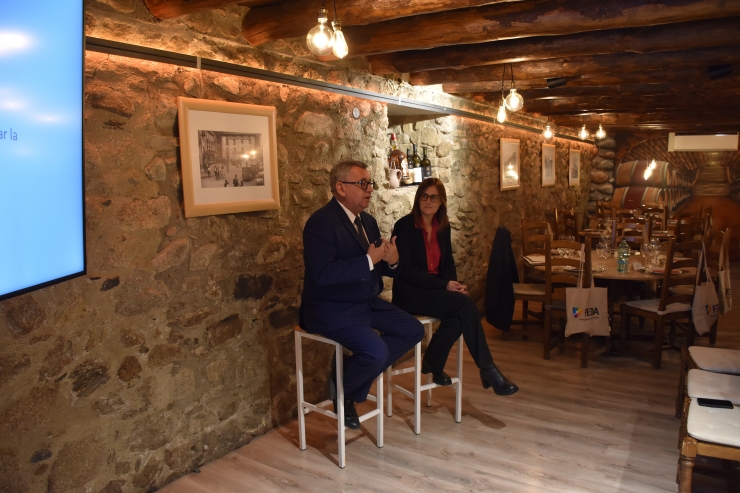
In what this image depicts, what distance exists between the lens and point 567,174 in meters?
9.48

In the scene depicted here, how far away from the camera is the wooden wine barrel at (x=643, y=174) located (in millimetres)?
10805

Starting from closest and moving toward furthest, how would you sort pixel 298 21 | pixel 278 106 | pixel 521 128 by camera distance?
pixel 298 21 → pixel 278 106 → pixel 521 128

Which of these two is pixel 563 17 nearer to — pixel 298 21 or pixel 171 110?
pixel 298 21

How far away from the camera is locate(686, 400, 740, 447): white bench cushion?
7.17 feet

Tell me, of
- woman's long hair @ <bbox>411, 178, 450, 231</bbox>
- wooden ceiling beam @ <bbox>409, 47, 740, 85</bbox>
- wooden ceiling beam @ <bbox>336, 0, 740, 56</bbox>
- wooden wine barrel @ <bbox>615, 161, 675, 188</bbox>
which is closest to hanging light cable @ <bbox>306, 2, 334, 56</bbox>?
wooden ceiling beam @ <bbox>336, 0, 740, 56</bbox>

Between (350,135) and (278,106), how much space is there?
0.74m

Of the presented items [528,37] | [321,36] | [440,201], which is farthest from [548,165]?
[321,36]

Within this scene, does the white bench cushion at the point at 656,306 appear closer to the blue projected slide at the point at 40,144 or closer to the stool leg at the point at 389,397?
the stool leg at the point at 389,397

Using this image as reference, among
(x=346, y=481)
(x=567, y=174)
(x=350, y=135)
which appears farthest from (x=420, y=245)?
(x=567, y=174)

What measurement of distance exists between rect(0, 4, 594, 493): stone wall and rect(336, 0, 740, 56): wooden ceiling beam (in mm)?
512

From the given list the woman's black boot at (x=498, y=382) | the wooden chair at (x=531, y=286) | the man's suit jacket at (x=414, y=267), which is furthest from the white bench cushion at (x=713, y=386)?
the wooden chair at (x=531, y=286)

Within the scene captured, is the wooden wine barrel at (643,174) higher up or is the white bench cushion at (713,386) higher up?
the wooden wine barrel at (643,174)

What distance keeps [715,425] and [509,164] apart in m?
4.89

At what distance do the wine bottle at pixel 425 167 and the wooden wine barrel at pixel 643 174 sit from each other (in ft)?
22.9
